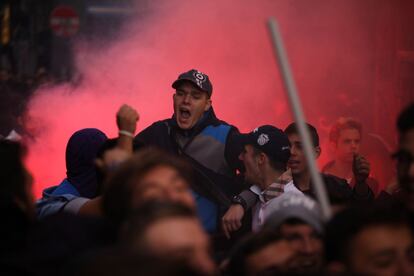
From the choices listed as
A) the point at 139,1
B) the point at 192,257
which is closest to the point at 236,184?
the point at 192,257

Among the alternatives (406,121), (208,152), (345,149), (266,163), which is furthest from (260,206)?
(406,121)

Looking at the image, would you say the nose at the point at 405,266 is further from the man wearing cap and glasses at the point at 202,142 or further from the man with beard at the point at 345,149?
the man with beard at the point at 345,149

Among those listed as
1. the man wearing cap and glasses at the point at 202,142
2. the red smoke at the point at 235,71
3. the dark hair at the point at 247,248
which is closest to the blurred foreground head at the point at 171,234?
the dark hair at the point at 247,248

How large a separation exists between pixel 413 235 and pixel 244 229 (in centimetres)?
309

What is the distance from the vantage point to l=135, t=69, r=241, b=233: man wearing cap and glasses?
22.9 feet

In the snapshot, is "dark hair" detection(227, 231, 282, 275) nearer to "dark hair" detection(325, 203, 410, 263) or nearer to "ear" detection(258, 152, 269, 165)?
"dark hair" detection(325, 203, 410, 263)

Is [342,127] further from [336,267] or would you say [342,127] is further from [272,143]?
[336,267]

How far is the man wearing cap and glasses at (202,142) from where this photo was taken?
22.9ft

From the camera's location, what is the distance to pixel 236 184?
7.18m

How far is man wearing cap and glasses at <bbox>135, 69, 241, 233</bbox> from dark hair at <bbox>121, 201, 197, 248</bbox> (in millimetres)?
3399

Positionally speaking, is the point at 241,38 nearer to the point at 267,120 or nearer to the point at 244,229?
the point at 267,120

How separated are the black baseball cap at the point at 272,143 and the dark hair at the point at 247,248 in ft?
8.32

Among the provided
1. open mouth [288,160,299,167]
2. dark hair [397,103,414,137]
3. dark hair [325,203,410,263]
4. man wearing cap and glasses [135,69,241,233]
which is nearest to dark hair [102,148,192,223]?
dark hair [325,203,410,263]

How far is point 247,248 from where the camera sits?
4.38 meters
